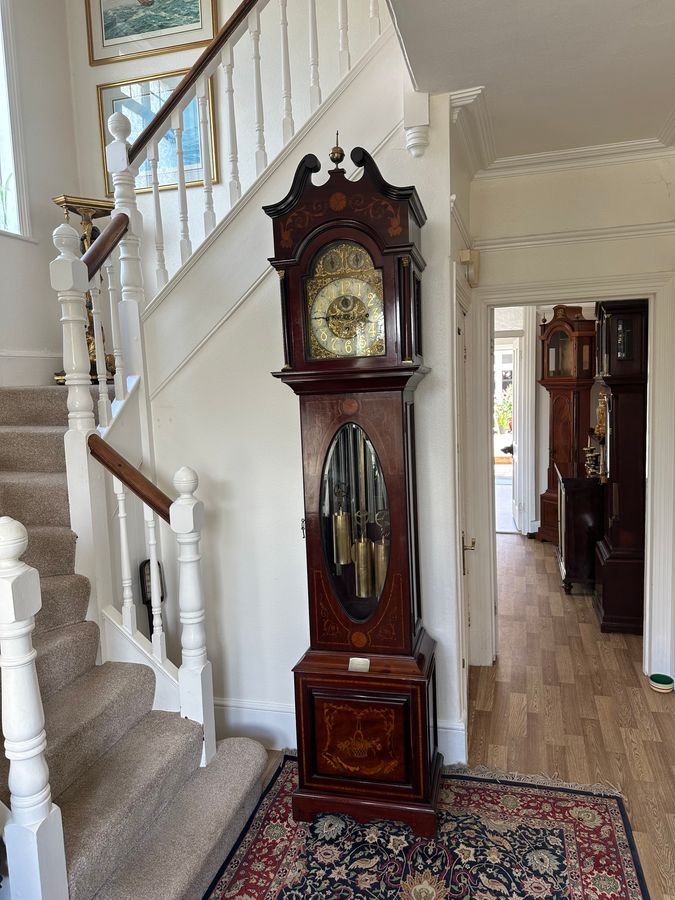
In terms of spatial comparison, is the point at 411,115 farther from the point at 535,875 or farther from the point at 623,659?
the point at 623,659

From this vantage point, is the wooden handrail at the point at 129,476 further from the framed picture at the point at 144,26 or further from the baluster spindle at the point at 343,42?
the framed picture at the point at 144,26

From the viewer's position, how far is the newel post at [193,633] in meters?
2.38

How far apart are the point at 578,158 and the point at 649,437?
1406 mm

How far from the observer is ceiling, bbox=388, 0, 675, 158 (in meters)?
1.84

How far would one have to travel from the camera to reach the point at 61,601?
92.6 inches

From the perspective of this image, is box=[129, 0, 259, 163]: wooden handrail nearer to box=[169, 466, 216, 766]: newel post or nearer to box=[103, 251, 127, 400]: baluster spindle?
box=[103, 251, 127, 400]: baluster spindle

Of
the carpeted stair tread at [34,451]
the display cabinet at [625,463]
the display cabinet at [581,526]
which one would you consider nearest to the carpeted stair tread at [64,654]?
the carpeted stair tread at [34,451]

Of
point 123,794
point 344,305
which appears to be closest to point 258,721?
point 123,794

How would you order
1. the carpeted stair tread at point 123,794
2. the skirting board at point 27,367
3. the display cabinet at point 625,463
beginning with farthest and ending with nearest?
the display cabinet at point 625,463 < the skirting board at point 27,367 < the carpeted stair tread at point 123,794

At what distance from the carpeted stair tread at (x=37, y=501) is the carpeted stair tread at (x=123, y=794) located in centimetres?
88

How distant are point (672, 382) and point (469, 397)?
0.98m

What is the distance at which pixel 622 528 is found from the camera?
3.92 m

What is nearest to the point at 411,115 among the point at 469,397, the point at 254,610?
the point at 469,397

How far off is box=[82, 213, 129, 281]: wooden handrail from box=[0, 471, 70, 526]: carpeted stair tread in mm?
854
